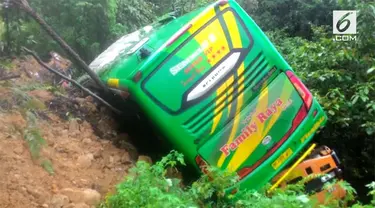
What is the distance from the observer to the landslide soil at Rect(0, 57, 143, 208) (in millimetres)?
3309

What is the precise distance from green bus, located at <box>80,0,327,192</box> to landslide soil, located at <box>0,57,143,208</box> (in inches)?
18.3

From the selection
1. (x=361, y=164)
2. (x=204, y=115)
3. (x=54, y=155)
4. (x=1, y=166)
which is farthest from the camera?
(x=361, y=164)

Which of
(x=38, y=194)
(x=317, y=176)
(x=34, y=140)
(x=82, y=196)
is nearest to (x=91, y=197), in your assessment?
(x=82, y=196)

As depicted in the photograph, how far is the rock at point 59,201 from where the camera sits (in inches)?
127

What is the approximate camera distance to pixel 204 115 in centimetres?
413

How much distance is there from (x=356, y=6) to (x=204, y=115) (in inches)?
141

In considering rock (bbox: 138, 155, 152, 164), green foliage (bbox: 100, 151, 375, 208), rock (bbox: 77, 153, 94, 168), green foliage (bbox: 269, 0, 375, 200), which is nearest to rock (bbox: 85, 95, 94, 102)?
rock (bbox: 138, 155, 152, 164)

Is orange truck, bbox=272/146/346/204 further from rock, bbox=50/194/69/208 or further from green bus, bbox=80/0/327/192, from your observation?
rock, bbox=50/194/69/208

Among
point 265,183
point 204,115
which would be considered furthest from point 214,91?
point 265,183

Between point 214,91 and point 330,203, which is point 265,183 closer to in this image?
point 330,203

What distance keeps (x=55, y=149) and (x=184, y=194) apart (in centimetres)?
109

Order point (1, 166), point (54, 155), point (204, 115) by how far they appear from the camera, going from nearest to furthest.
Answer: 1. point (1, 166)
2. point (54, 155)
3. point (204, 115)

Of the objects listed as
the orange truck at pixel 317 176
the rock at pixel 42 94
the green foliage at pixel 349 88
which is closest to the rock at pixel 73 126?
the rock at pixel 42 94

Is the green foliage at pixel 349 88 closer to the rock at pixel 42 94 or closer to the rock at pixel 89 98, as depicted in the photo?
the rock at pixel 89 98
